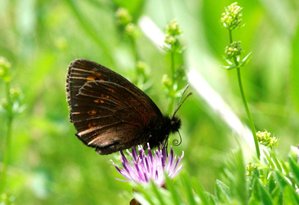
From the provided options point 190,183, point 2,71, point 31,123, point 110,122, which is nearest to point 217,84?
point 31,123

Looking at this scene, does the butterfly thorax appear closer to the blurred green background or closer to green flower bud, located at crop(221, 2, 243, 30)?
green flower bud, located at crop(221, 2, 243, 30)

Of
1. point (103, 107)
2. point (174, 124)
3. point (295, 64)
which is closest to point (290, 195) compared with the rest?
point (174, 124)

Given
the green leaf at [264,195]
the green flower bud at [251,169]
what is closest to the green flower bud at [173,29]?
the green flower bud at [251,169]

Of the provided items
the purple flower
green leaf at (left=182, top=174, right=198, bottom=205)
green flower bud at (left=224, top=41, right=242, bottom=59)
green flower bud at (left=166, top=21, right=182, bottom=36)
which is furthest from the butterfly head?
green leaf at (left=182, top=174, right=198, bottom=205)

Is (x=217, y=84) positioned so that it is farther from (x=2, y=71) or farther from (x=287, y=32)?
(x=2, y=71)

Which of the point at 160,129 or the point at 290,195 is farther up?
the point at 160,129

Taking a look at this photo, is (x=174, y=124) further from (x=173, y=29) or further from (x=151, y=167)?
(x=151, y=167)

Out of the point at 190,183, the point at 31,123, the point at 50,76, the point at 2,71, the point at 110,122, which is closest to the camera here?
the point at 190,183

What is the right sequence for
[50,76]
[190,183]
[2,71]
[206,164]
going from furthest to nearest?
[50,76] < [206,164] < [2,71] < [190,183]
